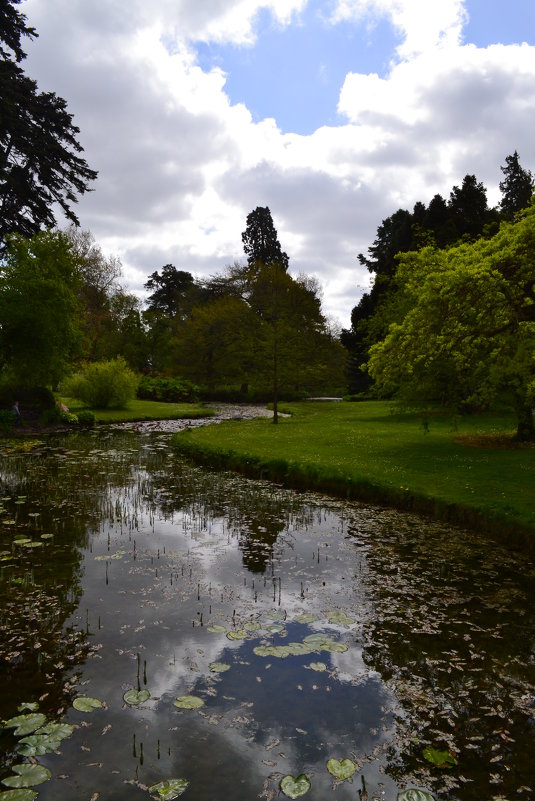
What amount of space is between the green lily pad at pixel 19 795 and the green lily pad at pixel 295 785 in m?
2.14

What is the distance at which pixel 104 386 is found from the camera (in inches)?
1547

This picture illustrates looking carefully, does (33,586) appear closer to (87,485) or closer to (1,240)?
(87,485)

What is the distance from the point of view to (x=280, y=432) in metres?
27.4

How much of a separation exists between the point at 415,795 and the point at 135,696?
3.05m

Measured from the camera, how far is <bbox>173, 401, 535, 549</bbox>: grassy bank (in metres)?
12.6

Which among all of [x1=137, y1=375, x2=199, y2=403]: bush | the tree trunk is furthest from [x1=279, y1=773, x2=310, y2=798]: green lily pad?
[x1=137, y1=375, x2=199, y2=403]: bush

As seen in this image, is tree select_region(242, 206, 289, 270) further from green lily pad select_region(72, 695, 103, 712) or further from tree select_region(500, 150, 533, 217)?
green lily pad select_region(72, 695, 103, 712)

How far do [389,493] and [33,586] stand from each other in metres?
9.78

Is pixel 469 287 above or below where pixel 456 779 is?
above

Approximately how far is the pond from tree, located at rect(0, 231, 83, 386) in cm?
1920

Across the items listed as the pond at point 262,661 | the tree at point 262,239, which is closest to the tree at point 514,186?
the tree at point 262,239

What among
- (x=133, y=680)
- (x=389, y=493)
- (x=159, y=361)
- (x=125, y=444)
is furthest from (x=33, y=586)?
(x=159, y=361)

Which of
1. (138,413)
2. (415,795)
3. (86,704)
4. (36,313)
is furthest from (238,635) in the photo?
(138,413)

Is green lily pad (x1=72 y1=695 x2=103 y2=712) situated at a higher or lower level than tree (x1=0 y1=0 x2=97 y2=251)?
lower
